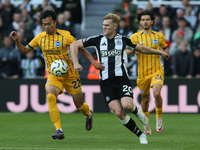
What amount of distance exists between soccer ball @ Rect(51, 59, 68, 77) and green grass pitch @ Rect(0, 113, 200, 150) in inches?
46.9

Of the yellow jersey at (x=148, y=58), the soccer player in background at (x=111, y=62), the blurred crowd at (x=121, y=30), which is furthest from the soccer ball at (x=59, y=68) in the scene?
the blurred crowd at (x=121, y=30)

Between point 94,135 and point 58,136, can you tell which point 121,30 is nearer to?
point 94,135

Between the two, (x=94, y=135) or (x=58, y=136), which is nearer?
(x=58, y=136)

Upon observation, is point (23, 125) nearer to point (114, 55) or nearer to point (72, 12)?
point (114, 55)

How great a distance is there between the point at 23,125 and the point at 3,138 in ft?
7.85

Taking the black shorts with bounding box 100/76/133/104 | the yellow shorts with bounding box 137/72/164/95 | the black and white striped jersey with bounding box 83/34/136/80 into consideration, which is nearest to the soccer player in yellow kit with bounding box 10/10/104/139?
the black and white striped jersey with bounding box 83/34/136/80

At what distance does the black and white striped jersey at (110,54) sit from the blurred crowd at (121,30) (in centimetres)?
642

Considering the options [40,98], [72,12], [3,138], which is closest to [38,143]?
[3,138]

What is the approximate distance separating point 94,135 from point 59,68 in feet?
5.10

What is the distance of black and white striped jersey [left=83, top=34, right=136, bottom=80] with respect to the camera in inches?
265

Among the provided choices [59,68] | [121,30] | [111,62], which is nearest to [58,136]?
[59,68]

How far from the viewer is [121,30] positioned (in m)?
14.0

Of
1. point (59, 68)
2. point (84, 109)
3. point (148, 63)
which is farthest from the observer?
point (148, 63)

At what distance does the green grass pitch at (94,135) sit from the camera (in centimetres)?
633
